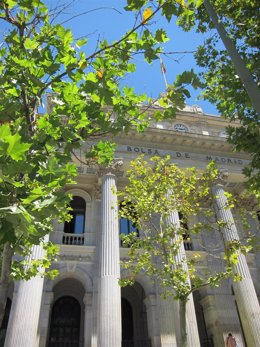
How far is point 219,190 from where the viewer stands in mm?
19656

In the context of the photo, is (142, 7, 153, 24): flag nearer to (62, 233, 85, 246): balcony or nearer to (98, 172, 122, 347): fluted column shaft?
(98, 172, 122, 347): fluted column shaft

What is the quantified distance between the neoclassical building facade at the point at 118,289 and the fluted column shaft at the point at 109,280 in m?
0.04

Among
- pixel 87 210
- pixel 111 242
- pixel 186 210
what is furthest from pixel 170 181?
pixel 87 210

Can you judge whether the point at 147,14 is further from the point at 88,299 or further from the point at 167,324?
the point at 88,299

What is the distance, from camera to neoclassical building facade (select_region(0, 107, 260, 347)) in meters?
13.8

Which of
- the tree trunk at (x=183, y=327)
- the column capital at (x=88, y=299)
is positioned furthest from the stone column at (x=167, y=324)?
the tree trunk at (x=183, y=327)

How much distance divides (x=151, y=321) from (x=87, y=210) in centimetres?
771

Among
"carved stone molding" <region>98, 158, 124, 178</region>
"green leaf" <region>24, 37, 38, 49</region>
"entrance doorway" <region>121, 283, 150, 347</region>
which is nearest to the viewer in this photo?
"green leaf" <region>24, 37, 38, 49</region>

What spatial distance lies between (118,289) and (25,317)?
403 centimetres

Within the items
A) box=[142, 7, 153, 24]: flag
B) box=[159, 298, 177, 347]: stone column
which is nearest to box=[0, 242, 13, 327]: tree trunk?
box=[142, 7, 153, 24]: flag

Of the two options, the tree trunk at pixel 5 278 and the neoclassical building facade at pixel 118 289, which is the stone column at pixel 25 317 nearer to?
the neoclassical building facade at pixel 118 289

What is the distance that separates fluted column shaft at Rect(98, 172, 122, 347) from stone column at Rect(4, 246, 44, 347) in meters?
Answer: 2.68

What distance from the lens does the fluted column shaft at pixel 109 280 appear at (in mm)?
12930

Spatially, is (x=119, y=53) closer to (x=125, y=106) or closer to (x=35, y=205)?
(x=125, y=106)
